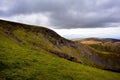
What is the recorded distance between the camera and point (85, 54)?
16038 cm

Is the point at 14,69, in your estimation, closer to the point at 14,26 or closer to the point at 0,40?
the point at 0,40

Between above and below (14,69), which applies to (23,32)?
A: above

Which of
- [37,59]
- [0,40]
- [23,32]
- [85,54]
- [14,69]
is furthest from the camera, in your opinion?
[85,54]

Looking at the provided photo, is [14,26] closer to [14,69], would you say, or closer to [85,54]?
[85,54]

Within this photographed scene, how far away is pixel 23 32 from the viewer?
127m

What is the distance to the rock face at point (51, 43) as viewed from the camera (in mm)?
114300

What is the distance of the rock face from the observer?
114 metres

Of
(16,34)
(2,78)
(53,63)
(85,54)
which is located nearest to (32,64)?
(53,63)

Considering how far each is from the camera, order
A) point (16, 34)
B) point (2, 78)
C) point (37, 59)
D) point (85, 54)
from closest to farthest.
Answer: point (2, 78) → point (37, 59) → point (16, 34) → point (85, 54)

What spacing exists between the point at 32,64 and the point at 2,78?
17149 mm

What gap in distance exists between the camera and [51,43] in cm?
13775

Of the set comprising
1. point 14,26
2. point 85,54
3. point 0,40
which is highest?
point 14,26

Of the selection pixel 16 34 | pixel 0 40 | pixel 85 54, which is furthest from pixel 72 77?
pixel 85 54

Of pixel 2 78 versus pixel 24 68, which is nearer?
pixel 2 78
